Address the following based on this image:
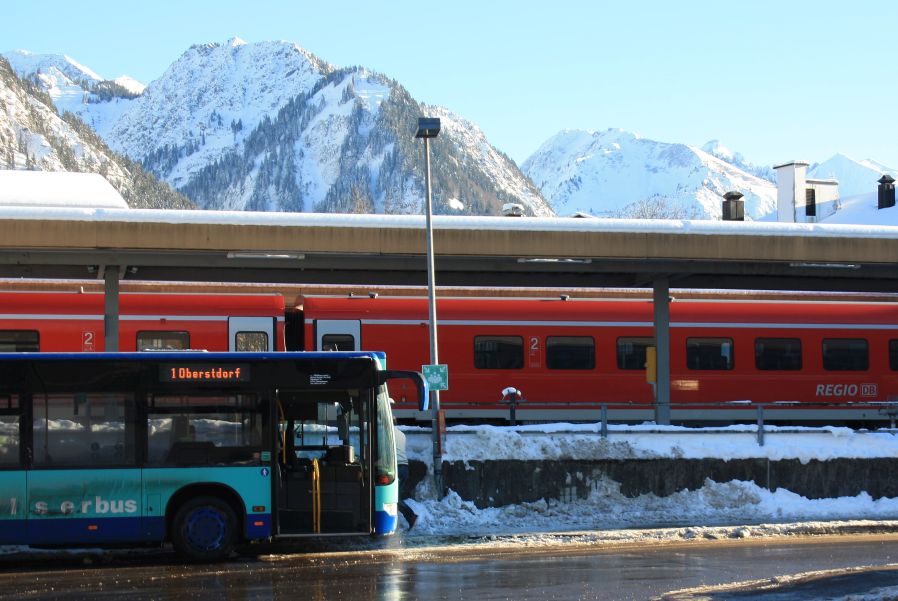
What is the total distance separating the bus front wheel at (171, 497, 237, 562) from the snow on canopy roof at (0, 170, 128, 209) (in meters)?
10.6

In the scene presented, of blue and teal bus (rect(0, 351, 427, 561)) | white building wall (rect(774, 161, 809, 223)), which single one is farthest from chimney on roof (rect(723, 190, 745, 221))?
blue and teal bus (rect(0, 351, 427, 561))

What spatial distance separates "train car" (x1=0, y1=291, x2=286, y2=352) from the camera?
24.6 m

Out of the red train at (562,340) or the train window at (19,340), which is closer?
the train window at (19,340)

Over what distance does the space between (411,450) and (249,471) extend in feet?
14.9

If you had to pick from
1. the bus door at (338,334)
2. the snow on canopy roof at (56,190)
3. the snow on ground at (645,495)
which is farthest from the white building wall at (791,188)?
the snow on canopy roof at (56,190)

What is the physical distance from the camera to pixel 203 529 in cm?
1491

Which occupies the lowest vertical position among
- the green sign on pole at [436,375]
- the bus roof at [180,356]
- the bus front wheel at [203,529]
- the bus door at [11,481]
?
the bus front wheel at [203,529]

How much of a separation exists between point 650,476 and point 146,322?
12.1 meters

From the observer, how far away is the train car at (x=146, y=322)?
24.6 m

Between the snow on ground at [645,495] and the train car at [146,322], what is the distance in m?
7.41

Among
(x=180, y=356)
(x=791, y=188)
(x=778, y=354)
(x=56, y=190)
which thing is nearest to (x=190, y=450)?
(x=180, y=356)

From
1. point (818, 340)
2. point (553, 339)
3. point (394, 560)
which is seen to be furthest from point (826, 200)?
point (394, 560)

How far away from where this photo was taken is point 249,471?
1497cm

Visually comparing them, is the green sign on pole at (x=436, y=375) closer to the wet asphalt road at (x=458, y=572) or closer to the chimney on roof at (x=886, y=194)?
the wet asphalt road at (x=458, y=572)
